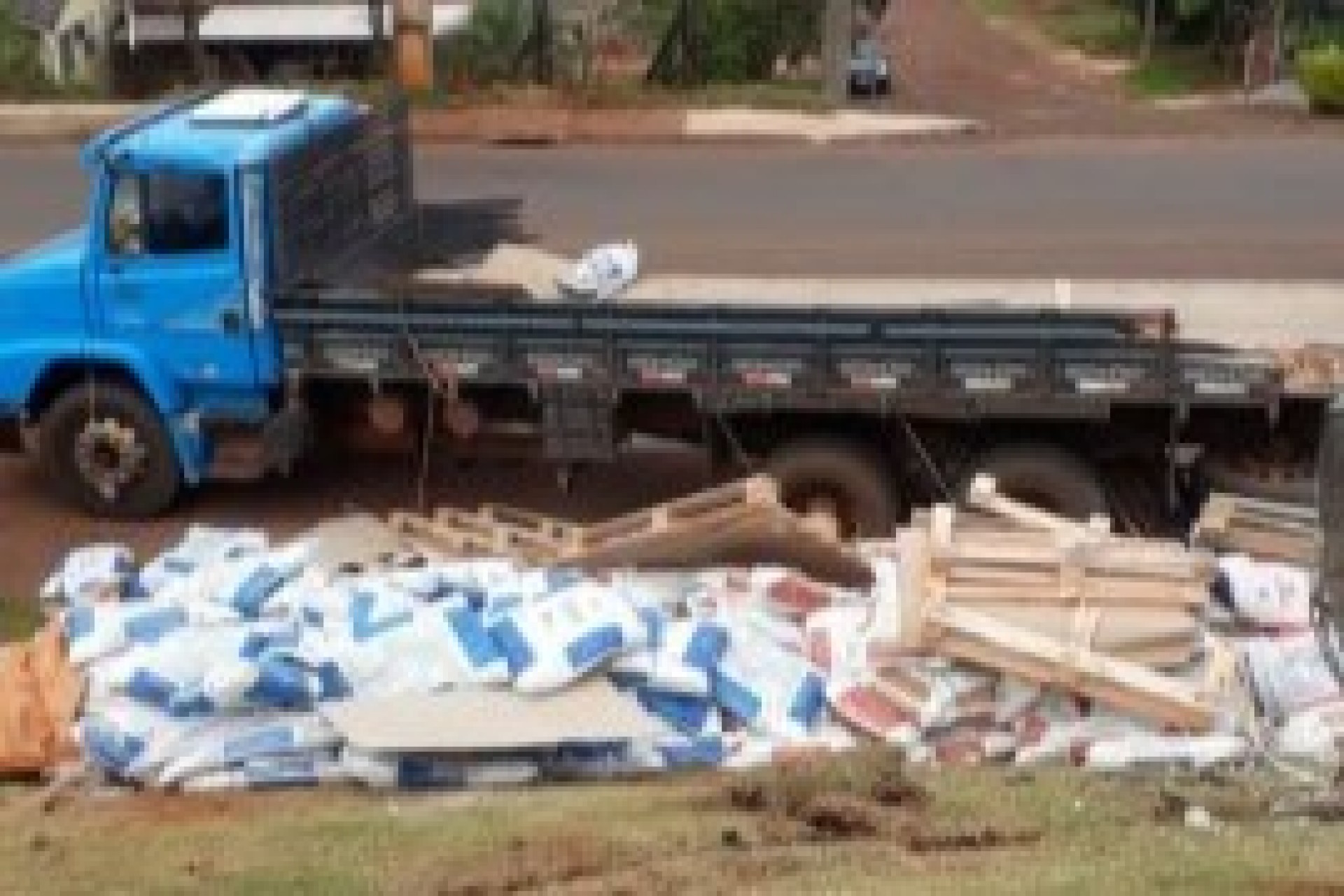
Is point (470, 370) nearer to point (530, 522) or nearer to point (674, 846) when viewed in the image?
Result: point (530, 522)

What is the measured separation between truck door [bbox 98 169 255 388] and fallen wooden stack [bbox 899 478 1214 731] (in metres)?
5.26

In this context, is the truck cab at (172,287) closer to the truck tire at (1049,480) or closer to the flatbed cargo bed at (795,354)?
the flatbed cargo bed at (795,354)

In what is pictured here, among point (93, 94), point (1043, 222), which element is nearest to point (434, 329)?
point (1043, 222)

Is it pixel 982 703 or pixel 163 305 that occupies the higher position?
Answer: pixel 163 305

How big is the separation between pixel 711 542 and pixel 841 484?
1.73m

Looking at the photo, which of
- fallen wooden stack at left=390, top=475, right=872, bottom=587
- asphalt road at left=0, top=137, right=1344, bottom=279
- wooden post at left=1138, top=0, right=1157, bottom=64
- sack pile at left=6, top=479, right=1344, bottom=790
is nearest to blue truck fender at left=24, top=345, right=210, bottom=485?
fallen wooden stack at left=390, top=475, right=872, bottom=587

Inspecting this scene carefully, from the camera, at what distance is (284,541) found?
17.0m

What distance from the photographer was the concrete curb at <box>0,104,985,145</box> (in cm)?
2977

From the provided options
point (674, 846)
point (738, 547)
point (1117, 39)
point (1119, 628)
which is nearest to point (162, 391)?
point (738, 547)

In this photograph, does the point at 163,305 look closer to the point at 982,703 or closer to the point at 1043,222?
the point at 982,703

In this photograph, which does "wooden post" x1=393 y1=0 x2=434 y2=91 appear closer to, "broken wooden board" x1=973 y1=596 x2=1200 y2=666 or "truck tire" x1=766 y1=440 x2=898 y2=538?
"truck tire" x1=766 y1=440 x2=898 y2=538

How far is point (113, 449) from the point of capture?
688 inches

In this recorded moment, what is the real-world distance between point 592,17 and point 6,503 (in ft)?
65.4

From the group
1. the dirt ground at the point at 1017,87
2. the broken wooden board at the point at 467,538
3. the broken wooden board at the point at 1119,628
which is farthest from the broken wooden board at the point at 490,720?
the dirt ground at the point at 1017,87
